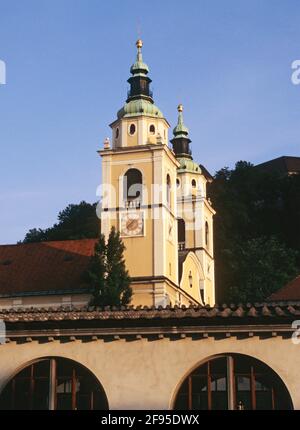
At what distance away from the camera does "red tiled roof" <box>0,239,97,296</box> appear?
→ 54531 mm

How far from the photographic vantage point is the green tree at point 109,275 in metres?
45.2

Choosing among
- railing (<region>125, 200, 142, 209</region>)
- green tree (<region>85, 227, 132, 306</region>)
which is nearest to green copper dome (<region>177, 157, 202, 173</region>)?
railing (<region>125, 200, 142, 209</region>)

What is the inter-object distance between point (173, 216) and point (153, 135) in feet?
18.2

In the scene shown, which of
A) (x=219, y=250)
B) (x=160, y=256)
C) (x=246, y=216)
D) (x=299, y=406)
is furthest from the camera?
(x=246, y=216)

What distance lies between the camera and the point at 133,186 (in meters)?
56.1

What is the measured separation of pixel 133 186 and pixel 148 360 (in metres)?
37.8

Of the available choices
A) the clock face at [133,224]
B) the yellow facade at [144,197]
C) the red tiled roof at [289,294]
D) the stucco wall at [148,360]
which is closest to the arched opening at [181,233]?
the yellow facade at [144,197]

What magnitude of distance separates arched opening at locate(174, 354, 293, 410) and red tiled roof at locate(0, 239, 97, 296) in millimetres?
35000

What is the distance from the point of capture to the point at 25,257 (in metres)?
59.1

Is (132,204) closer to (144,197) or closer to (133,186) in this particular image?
(144,197)

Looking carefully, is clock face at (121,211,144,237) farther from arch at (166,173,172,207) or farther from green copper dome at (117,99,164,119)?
green copper dome at (117,99,164,119)

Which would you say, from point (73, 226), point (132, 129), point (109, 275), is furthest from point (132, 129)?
point (73, 226)
